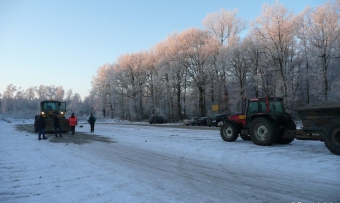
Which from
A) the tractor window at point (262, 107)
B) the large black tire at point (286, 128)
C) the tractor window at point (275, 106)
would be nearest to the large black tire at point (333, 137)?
the large black tire at point (286, 128)

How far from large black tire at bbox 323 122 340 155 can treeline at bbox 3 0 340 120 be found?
24200 mm

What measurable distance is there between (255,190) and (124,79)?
54.0m

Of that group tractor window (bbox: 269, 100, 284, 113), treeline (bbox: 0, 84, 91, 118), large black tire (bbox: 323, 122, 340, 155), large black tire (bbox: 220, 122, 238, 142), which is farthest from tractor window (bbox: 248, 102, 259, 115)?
treeline (bbox: 0, 84, 91, 118)

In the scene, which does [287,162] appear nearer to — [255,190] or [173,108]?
[255,190]

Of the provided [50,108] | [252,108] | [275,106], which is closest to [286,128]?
[275,106]

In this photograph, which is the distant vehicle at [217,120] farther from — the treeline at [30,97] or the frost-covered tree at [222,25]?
the treeline at [30,97]

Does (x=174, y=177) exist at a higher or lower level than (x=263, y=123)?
lower

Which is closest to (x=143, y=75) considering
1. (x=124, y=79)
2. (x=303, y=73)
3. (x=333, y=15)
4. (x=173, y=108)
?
(x=124, y=79)

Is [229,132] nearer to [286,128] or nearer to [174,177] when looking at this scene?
[286,128]

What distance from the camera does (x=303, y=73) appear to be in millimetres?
32594

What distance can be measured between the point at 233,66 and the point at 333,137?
1205 inches

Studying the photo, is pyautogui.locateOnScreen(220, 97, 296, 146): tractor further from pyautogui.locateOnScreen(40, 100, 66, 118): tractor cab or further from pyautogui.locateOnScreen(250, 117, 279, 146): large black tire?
pyautogui.locateOnScreen(40, 100, 66, 118): tractor cab

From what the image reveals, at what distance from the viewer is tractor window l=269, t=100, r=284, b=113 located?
38.9 ft

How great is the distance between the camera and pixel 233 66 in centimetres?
3806
